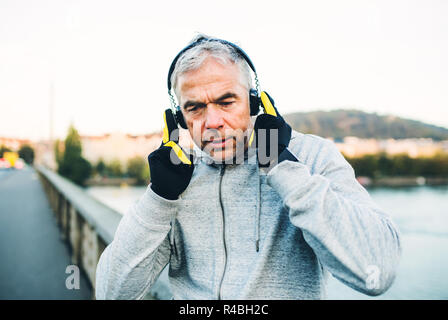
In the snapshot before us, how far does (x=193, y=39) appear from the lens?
4.44 feet

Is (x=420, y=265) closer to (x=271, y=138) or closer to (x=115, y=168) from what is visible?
(x=271, y=138)

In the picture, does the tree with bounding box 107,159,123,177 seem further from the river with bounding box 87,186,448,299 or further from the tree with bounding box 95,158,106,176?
the river with bounding box 87,186,448,299

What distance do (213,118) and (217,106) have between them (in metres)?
0.05

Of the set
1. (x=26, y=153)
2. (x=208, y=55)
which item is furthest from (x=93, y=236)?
(x=26, y=153)

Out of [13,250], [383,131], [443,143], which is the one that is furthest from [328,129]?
[13,250]

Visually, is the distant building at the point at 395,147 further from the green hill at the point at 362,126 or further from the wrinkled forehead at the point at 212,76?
the wrinkled forehead at the point at 212,76

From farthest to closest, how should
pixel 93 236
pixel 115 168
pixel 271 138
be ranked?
pixel 115 168 < pixel 93 236 < pixel 271 138

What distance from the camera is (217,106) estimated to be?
4.21ft

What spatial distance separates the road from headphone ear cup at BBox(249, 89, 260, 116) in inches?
126

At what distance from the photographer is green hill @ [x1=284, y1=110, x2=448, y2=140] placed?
116062 millimetres

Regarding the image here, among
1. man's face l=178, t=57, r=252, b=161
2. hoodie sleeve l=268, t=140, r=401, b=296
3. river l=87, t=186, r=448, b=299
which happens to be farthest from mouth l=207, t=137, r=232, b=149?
river l=87, t=186, r=448, b=299

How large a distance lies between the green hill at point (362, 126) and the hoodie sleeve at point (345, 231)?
112m

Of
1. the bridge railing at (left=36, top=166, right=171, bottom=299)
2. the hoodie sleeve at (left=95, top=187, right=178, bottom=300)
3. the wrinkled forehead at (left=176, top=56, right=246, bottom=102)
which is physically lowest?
the bridge railing at (left=36, top=166, right=171, bottom=299)

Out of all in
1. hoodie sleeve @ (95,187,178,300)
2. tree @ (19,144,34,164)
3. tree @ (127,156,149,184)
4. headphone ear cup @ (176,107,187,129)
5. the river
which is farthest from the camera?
tree @ (19,144,34,164)
